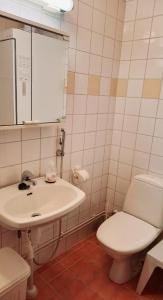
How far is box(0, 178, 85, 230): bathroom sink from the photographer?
1.10m

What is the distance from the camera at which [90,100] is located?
182cm

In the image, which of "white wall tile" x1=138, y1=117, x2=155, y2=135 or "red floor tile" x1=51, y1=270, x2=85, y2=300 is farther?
"white wall tile" x1=138, y1=117, x2=155, y2=135

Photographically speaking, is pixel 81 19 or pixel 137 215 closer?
pixel 81 19

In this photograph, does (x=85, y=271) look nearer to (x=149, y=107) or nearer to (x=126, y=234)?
(x=126, y=234)

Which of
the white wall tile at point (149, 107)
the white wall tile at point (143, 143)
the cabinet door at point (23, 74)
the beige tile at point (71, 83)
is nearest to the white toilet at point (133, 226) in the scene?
the white wall tile at point (143, 143)

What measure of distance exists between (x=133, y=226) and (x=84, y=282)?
0.57 meters

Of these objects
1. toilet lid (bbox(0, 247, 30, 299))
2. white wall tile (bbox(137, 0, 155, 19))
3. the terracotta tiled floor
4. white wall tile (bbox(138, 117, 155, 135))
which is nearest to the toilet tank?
white wall tile (bbox(138, 117, 155, 135))

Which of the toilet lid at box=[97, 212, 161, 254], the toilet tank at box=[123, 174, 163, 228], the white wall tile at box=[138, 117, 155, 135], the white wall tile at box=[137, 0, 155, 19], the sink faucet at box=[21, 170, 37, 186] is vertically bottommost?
the toilet lid at box=[97, 212, 161, 254]

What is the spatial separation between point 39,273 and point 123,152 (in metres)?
1.26

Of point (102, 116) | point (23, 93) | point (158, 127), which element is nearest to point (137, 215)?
point (158, 127)

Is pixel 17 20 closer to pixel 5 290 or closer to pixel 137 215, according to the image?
pixel 5 290

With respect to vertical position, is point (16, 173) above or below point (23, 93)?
below

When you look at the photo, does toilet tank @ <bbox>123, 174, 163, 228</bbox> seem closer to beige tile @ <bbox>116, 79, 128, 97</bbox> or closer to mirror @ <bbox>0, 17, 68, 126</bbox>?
beige tile @ <bbox>116, 79, 128, 97</bbox>

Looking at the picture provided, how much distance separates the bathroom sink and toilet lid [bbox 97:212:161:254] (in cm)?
44
